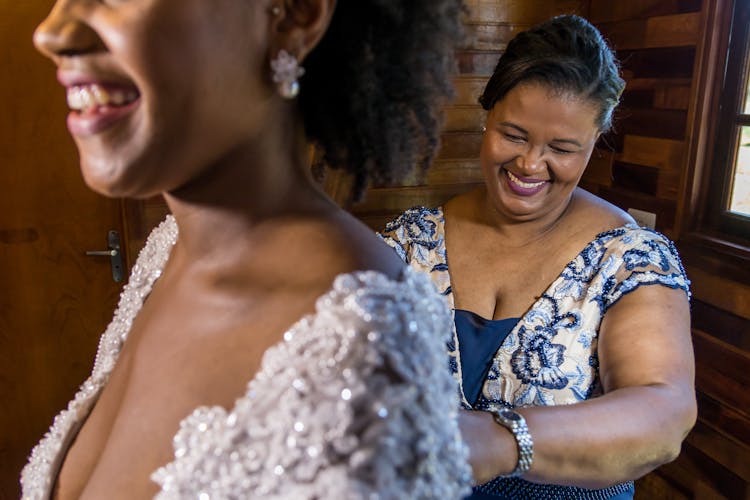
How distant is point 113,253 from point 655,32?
2.05 metres

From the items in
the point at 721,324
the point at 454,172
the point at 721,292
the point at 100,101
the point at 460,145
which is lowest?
the point at 721,324

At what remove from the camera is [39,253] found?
230cm

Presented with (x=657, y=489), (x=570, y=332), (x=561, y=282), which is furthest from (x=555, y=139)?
(x=657, y=489)

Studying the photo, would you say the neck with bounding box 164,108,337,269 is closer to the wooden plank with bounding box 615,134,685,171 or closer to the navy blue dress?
the navy blue dress

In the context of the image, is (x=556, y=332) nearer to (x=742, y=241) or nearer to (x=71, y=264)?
(x=742, y=241)

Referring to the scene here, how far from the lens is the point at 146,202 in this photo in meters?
2.23

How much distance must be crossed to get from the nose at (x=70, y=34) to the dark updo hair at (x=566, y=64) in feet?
3.55

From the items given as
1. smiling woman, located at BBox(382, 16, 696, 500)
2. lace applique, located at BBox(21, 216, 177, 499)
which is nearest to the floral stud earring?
lace applique, located at BBox(21, 216, 177, 499)

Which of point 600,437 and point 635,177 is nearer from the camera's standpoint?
point 600,437

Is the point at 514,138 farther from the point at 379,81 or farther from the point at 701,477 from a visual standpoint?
the point at 701,477

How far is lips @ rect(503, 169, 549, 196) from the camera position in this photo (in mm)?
1498

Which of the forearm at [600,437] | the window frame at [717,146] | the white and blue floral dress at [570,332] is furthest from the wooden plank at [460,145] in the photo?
the forearm at [600,437]

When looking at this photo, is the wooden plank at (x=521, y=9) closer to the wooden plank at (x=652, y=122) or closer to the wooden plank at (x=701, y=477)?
the wooden plank at (x=652, y=122)

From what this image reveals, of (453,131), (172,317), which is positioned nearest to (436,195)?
(453,131)
